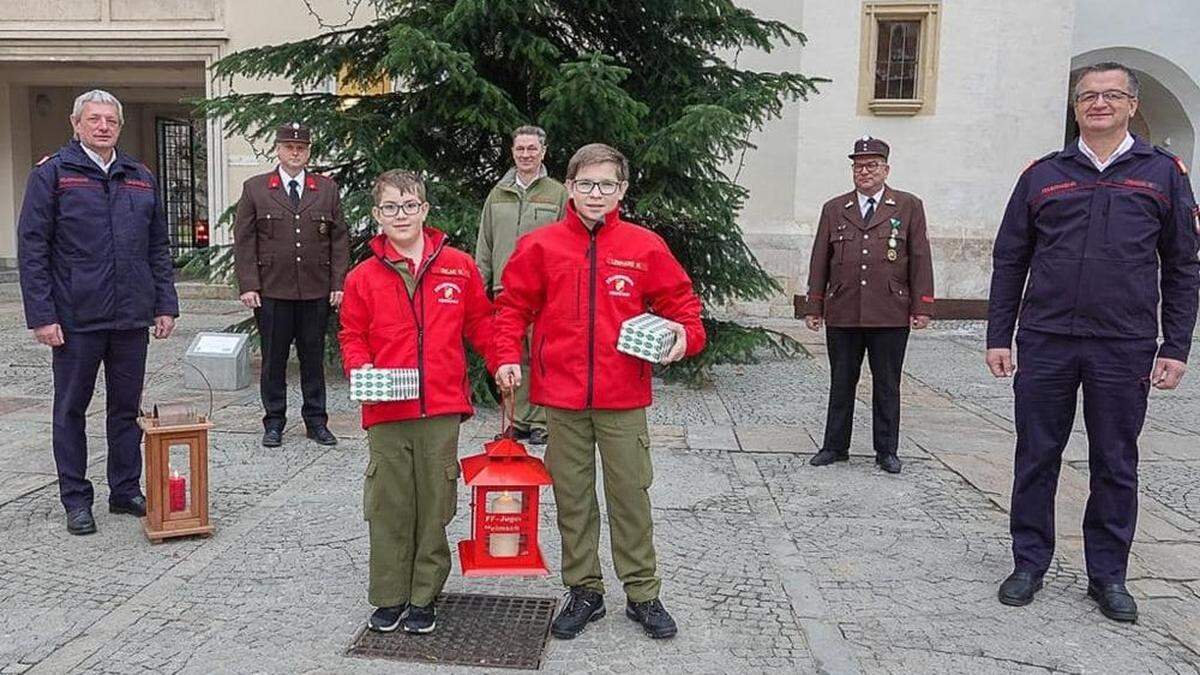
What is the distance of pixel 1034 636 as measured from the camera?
159 inches

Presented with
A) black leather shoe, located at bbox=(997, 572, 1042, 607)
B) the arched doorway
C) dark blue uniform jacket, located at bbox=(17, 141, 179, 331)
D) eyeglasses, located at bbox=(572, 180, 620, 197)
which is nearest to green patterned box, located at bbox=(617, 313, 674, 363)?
eyeglasses, located at bbox=(572, 180, 620, 197)

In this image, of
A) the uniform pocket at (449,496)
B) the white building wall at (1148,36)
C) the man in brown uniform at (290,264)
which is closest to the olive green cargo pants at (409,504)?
the uniform pocket at (449,496)

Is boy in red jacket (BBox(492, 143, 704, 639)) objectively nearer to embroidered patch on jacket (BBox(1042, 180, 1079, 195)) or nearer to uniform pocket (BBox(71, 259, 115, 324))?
embroidered patch on jacket (BBox(1042, 180, 1079, 195))

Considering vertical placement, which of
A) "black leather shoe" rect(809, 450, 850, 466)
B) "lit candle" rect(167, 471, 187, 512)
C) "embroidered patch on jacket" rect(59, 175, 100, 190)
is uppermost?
"embroidered patch on jacket" rect(59, 175, 100, 190)

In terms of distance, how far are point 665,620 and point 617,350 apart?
42.0 inches

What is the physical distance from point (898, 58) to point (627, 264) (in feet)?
37.9

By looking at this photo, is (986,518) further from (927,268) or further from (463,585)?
(463,585)

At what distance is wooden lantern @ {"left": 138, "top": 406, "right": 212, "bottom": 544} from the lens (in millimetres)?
4801

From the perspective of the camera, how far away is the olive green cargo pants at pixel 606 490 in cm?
389

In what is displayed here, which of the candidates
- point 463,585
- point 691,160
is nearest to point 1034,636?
point 463,585

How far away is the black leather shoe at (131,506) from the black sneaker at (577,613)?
99.4 inches

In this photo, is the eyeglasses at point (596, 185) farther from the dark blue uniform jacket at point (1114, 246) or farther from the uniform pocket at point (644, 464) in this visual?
the dark blue uniform jacket at point (1114, 246)

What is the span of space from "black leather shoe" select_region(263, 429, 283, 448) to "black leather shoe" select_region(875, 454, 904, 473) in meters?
3.94

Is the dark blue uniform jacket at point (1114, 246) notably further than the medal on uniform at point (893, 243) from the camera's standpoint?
No
